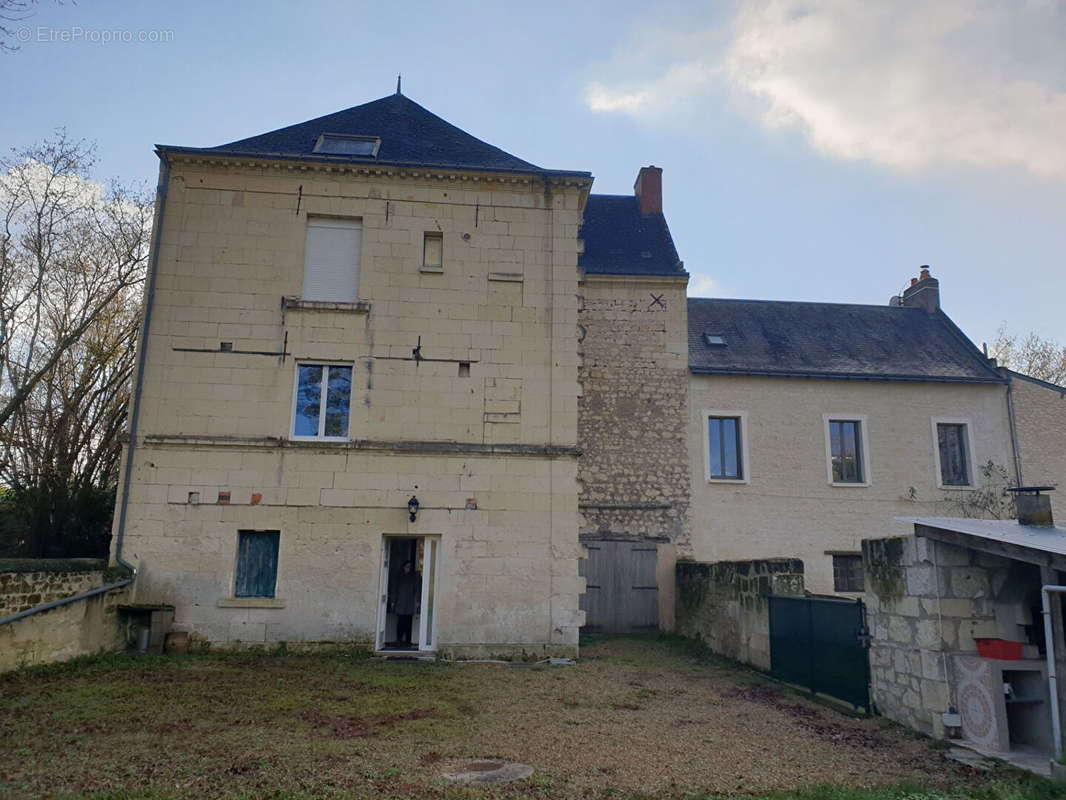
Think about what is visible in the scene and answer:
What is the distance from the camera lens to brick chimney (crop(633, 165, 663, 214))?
19.3m

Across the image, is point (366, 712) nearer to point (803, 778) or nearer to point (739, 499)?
point (803, 778)

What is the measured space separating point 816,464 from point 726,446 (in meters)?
2.08

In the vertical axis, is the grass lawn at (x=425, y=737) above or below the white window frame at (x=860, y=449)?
below

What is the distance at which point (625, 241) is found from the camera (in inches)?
717

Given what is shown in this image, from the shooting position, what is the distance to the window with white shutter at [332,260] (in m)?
12.1

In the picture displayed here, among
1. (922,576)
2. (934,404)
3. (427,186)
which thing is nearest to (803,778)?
(922,576)

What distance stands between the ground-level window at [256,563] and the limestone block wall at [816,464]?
8.91 m

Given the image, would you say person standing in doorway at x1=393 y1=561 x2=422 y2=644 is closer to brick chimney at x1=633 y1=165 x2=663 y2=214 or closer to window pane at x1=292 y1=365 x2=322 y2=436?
window pane at x1=292 y1=365 x2=322 y2=436

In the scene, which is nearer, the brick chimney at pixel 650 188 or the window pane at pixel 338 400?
the window pane at pixel 338 400

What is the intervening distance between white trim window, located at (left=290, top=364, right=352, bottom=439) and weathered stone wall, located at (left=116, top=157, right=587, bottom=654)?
188 millimetres

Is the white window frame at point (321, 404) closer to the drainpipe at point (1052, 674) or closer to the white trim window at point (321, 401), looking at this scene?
the white trim window at point (321, 401)

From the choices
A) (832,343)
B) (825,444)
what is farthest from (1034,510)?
(832,343)

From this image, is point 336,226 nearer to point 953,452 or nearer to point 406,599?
point 406,599

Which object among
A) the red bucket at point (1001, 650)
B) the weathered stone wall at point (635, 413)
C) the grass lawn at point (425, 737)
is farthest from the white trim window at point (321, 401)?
the red bucket at point (1001, 650)
